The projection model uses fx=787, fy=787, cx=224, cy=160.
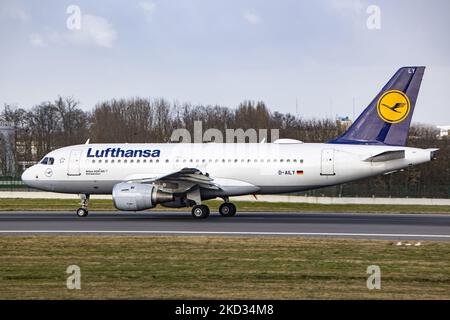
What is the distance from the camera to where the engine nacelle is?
30964 mm

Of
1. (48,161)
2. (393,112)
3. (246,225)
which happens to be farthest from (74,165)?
(393,112)

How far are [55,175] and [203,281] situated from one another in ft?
67.0

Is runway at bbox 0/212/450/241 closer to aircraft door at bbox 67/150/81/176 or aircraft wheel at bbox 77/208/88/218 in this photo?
aircraft wheel at bbox 77/208/88/218

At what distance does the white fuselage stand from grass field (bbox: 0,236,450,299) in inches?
394

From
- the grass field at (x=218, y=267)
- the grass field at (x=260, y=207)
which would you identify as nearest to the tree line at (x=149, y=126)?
the grass field at (x=260, y=207)

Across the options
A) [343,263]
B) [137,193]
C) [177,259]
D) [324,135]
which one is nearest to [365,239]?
[343,263]

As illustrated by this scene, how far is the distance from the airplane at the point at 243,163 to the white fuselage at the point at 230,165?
0.14 ft

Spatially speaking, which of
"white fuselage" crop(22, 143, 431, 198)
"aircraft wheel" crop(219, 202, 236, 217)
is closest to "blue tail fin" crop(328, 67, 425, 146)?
"white fuselage" crop(22, 143, 431, 198)

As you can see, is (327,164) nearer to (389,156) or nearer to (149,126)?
(389,156)

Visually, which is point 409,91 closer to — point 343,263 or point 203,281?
point 343,263

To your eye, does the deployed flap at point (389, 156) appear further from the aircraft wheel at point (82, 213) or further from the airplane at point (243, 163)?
the aircraft wheel at point (82, 213)

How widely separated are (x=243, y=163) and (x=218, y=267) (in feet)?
51.9

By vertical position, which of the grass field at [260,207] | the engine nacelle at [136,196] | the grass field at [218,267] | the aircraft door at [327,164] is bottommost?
the grass field at [218,267]

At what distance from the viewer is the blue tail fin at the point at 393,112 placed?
33.9m
